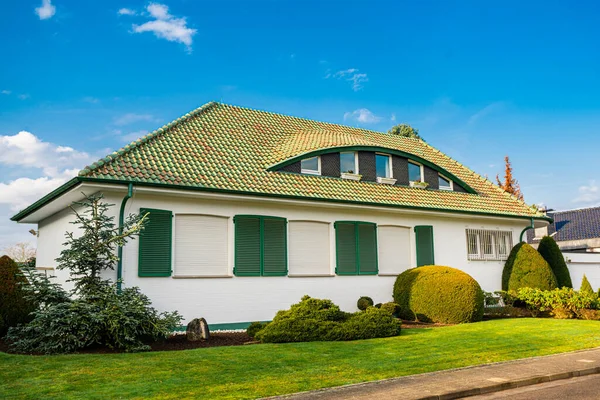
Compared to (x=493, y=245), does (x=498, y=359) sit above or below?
below

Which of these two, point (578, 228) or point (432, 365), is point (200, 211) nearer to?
point (432, 365)

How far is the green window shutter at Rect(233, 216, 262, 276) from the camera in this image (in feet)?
49.7

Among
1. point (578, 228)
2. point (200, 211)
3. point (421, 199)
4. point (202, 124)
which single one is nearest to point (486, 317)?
point (421, 199)

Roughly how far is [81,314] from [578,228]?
42494 millimetres

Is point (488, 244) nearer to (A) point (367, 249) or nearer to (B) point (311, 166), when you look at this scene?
(A) point (367, 249)

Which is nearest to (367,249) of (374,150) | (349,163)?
(349,163)

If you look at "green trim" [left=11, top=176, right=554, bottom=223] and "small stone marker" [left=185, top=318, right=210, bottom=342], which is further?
"green trim" [left=11, top=176, right=554, bottom=223]

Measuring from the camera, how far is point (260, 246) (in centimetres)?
1559

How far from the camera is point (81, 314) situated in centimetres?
1104

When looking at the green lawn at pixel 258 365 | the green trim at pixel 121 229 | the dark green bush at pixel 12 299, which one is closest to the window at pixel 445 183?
the green lawn at pixel 258 365

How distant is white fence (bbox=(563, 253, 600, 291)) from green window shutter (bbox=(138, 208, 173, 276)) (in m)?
18.1

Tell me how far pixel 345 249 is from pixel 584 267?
13.5 metres

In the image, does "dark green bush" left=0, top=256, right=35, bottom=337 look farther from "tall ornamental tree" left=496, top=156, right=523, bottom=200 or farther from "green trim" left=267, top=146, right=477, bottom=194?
"tall ornamental tree" left=496, top=156, right=523, bottom=200

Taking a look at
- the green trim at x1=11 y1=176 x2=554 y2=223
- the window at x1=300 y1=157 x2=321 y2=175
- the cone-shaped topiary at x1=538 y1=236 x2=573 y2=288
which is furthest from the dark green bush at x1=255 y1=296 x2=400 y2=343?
the cone-shaped topiary at x1=538 y1=236 x2=573 y2=288
